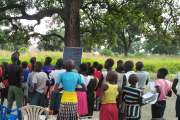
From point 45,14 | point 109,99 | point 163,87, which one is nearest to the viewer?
point 109,99

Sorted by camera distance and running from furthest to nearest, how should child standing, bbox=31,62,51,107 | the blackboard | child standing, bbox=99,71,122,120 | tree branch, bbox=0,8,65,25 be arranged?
tree branch, bbox=0,8,65,25 < the blackboard < child standing, bbox=31,62,51,107 < child standing, bbox=99,71,122,120

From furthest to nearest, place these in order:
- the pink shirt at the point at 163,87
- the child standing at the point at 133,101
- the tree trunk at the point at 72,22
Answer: the tree trunk at the point at 72,22
the pink shirt at the point at 163,87
the child standing at the point at 133,101

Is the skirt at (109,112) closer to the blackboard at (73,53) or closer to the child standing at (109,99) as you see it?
the child standing at (109,99)

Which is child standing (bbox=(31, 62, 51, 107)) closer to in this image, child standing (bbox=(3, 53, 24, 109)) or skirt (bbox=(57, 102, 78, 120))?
child standing (bbox=(3, 53, 24, 109))

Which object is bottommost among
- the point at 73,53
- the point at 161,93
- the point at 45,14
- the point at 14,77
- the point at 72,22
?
the point at 161,93

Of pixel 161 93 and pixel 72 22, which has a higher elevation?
pixel 72 22

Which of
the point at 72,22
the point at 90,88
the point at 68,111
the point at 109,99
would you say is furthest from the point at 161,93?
the point at 72,22

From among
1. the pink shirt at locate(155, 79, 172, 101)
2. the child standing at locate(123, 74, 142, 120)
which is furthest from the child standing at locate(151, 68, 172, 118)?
the child standing at locate(123, 74, 142, 120)

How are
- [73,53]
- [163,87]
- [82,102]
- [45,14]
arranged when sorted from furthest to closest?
[45,14] < [73,53] < [82,102] < [163,87]

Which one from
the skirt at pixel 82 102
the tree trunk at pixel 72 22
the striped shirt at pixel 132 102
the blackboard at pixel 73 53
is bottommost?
the skirt at pixel 82 102

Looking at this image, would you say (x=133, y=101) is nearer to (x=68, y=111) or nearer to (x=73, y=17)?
(x=68, y=111)

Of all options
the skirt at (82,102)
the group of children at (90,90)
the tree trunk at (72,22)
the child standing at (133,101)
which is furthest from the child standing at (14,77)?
the tree trunk at (72,22)

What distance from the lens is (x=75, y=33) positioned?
27.0 ft

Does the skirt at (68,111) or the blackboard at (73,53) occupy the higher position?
the blackboard at (73,53)
